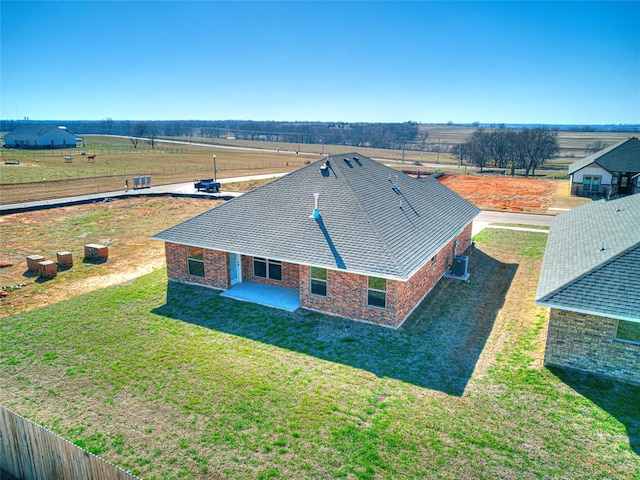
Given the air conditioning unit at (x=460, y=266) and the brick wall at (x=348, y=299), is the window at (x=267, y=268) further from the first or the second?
the air conditioning unit at (x=460, y=266)

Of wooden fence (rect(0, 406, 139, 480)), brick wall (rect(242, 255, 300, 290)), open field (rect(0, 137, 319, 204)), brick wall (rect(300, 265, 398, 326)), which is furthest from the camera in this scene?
open field (rect(0, 137, 319, 204))

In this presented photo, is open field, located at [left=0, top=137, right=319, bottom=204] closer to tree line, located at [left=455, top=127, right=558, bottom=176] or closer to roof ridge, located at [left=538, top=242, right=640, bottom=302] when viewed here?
tree line, located at [left=455, top=127, right=558, bottom=176]

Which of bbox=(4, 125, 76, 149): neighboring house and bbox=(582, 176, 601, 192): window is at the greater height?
bbox=(4, 125, 76, 149): neighboring house

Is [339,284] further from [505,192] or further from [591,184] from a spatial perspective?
[591,184]

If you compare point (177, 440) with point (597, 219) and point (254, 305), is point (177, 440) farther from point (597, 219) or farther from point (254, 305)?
point (597, 219)

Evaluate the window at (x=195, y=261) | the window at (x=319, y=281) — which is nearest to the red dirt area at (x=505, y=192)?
the window at (x=319, y=281)

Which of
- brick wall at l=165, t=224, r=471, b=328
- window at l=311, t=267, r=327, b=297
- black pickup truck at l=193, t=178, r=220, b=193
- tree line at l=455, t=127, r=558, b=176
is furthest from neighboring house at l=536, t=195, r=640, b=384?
tree line at l=455, t=127, r=558, b=176
